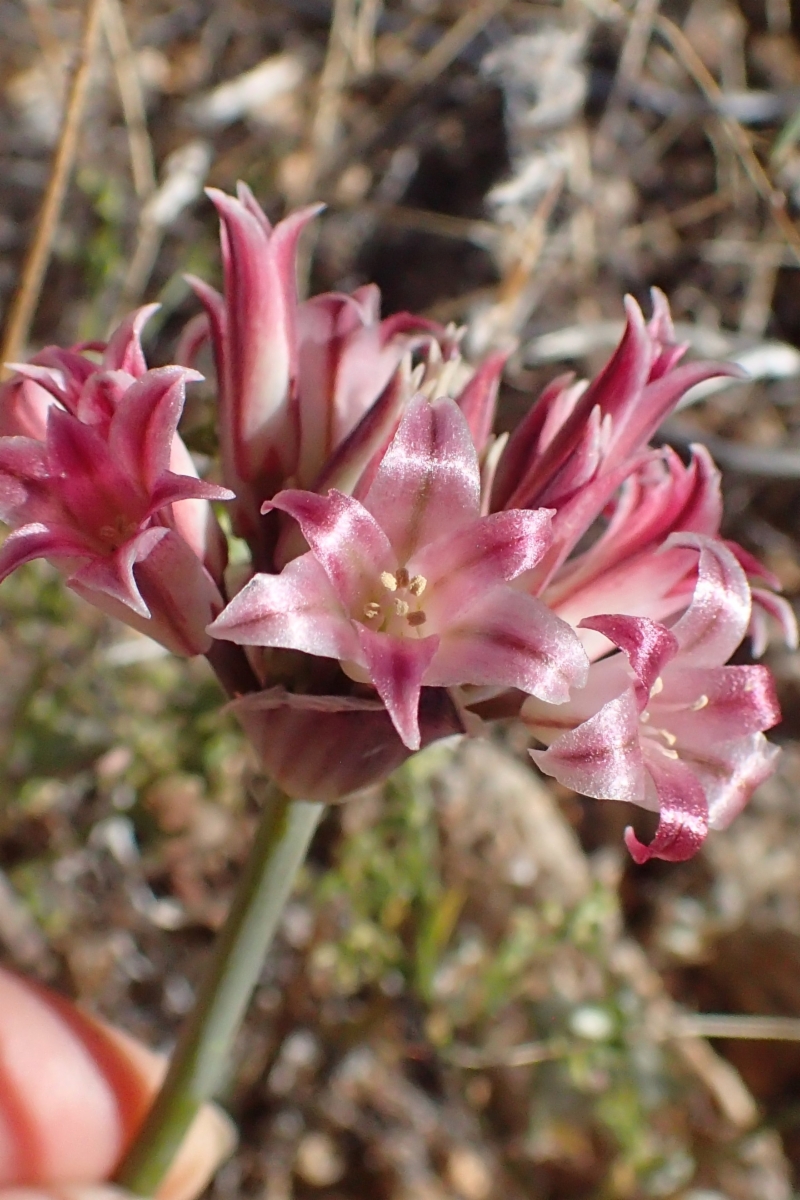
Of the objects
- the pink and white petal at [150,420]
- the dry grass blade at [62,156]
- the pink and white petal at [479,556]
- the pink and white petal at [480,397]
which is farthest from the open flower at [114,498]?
the dry grass blade at [62,156]

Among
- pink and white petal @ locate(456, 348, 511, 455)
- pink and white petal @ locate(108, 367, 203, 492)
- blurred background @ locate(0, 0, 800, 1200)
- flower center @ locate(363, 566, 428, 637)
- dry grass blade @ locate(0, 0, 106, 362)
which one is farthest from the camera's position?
blurred background @ locate(0, 0, 800, 1200)

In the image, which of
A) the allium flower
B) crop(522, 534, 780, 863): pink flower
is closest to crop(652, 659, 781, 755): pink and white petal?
crop(522, 534, 780, 863): pink flower

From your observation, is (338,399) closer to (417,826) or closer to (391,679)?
(391,679)

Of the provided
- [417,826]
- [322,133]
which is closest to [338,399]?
[417,826]

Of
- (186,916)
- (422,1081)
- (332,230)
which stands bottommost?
(422,1081)

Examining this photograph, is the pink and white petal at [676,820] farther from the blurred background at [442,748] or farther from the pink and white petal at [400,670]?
the blurred background at [442,748]

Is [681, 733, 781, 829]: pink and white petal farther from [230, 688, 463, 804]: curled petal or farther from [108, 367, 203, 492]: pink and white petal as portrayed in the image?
[108, 367, 203, 492]: pink and white petal
